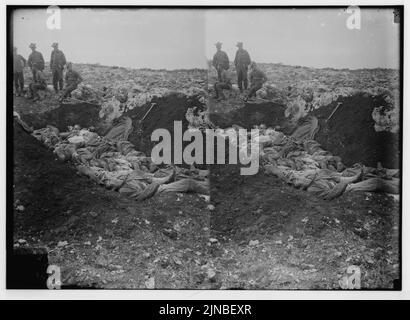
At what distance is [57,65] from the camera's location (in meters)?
4.36

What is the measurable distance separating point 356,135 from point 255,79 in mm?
1008

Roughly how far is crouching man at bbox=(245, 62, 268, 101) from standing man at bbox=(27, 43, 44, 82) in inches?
72.0

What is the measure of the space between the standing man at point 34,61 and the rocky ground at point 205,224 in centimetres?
29

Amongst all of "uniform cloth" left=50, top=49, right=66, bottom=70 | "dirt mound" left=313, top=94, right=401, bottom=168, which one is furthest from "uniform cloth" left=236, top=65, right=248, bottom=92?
"uniform cloth" left=50, top=49, right=66, bottom=70

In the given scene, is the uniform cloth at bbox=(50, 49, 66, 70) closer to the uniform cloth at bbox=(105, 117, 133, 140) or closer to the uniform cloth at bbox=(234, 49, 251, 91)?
the uniform cloth at bbox=(105, 117, 133, 140)

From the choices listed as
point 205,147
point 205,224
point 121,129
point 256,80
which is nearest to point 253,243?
point 205,224

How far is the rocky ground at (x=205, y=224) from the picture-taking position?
4262 millimetres

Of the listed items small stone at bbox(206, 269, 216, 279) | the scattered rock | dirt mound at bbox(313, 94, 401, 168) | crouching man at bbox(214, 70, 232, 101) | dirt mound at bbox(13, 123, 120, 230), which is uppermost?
crouching man at bbox(214, 70, 232, 101)

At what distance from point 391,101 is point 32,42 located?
3149mm

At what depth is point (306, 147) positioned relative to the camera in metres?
4.37

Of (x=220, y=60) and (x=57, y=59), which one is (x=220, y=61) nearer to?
(x=220, y=60)

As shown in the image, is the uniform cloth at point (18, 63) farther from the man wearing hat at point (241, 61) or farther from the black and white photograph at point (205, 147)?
the man wearing hat at point (241, 61)

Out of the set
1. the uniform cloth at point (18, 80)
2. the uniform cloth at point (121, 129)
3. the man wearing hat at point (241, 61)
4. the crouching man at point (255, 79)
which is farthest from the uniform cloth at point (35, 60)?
the crouching man at point (255, 79)

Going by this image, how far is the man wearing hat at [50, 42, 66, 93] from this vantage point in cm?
435
